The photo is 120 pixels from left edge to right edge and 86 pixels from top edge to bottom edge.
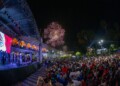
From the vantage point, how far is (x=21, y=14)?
3616cm

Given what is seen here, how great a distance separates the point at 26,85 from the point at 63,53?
8924 centimetres

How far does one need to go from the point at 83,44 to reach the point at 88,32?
5.97 metres

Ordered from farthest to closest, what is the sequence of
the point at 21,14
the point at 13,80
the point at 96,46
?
1. the point at 96,46
2. the point at 21,14
3. the point at 13,80

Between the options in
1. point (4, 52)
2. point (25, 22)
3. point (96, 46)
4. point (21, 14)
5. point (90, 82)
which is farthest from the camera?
point (96, 46)

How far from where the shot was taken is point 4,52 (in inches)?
1056

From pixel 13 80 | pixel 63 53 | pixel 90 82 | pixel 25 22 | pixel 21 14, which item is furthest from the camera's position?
pixel 63 53

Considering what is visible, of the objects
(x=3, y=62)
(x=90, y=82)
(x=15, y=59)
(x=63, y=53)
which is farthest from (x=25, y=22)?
(x=63, y=53)

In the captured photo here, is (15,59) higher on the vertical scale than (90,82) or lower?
higher

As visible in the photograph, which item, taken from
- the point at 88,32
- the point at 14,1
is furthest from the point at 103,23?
the point at 14,1

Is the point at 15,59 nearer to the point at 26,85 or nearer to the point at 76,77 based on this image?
the point at 26,85

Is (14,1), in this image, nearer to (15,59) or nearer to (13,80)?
(15,59)

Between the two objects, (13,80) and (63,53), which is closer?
(13,80)

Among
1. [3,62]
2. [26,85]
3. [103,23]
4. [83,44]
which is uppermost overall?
[103,23]

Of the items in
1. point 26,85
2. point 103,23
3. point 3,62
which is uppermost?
point 103,23
